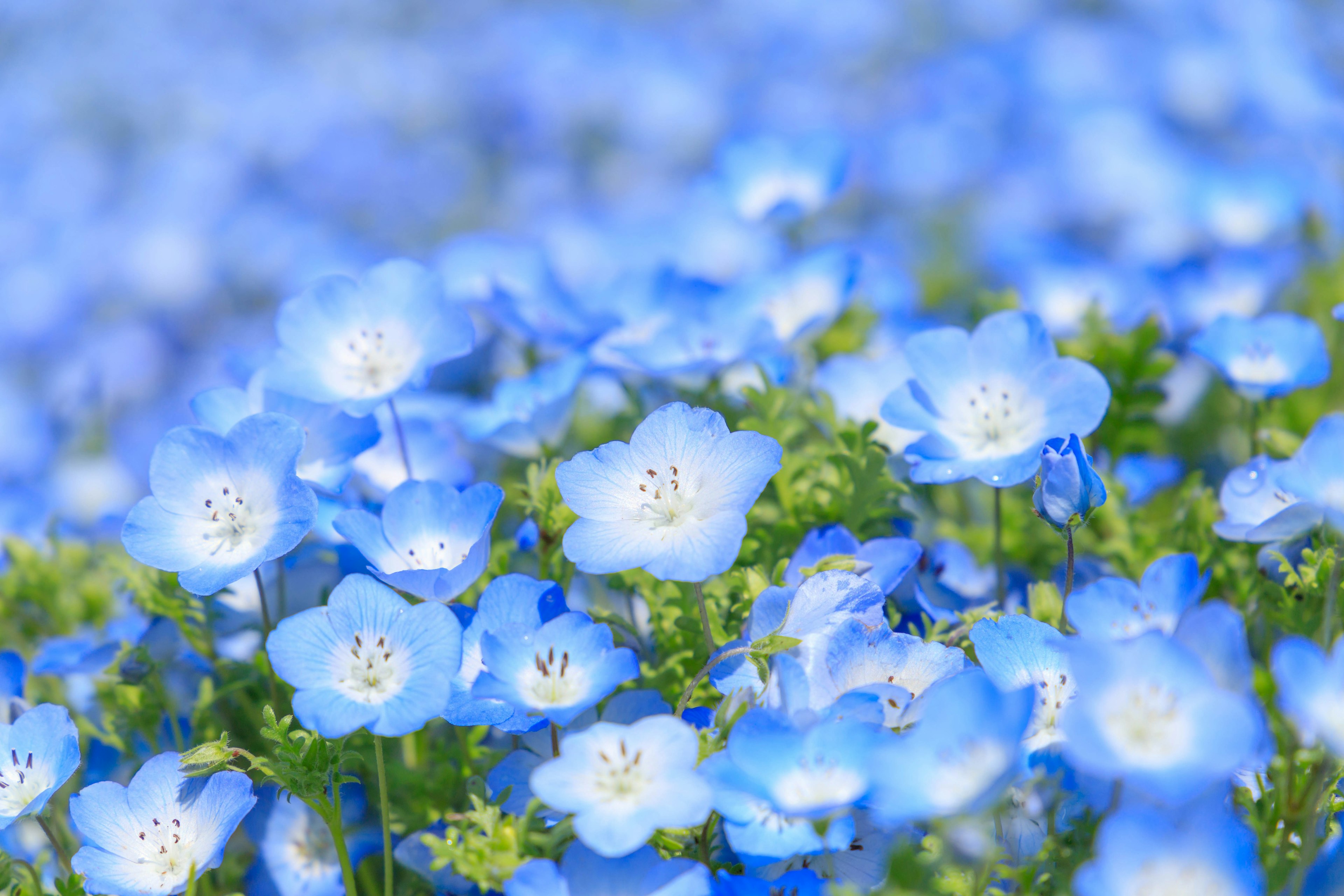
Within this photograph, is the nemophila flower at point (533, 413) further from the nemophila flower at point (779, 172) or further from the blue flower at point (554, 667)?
the nemophila flower at point (779, 172)

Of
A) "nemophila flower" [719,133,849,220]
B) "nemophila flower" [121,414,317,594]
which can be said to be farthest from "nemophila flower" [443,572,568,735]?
"nemophila flower" [719,133,849,220]

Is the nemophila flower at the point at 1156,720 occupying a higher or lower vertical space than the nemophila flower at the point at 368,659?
higher

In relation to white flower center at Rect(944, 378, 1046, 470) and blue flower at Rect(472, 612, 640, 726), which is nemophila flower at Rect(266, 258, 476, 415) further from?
white flower center at Rect(944, 378, 1046, 470)

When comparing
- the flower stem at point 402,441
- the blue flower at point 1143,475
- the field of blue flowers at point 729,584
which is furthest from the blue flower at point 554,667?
the blue flower at point 1143,475

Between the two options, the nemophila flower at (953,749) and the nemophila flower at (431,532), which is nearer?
the nemophila flower at (953,749)

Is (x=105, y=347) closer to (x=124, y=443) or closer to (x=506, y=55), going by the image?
(x=124, y=443)

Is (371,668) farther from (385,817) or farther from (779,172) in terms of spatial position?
(779,172)
